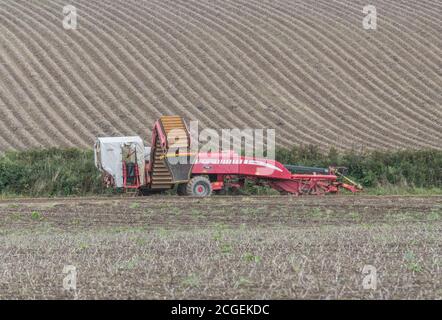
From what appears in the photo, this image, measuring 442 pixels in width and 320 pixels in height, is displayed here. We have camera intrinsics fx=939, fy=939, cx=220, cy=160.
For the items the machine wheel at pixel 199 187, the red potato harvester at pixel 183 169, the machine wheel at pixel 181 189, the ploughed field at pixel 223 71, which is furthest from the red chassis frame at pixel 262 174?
the ploughed field at pixel 223 71

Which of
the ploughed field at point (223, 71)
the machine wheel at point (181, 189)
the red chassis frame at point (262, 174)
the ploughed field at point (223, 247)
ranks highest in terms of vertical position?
the ploughed field at point (223, 71)

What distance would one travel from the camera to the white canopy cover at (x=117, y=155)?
25516 millimetres

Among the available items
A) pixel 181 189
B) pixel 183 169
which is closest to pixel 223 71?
pixel 181 189

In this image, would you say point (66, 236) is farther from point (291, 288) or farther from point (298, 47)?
point (298, 47)

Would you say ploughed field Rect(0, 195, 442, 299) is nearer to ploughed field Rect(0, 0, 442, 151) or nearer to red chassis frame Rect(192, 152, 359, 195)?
red chassis frame Rect(192, 152, 359, 195)

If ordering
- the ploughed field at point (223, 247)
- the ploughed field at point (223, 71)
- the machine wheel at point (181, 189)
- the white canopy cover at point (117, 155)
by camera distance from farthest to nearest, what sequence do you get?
the ploughed field at point (223, 71), the machine wheel at point (181, 189), the white canopy cover at point (117, 155), the ploughed field at point (223, 247)

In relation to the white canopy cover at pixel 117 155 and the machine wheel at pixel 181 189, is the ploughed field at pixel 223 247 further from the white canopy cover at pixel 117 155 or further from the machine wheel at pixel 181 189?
the machine wheel at pixel 181 189

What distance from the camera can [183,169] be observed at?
2527 cm

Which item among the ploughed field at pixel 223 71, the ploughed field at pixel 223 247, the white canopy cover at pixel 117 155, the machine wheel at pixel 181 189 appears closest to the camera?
the ploughed field at pixel 223 247

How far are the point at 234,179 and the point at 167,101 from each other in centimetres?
1083

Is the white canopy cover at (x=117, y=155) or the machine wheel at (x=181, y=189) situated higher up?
the white canopy cover at (x=117, y=155)

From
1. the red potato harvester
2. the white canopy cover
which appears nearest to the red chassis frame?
the red potato harvester

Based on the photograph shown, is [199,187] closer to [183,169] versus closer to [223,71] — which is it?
[183,169]

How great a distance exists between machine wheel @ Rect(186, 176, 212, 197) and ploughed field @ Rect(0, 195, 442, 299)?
705mm
